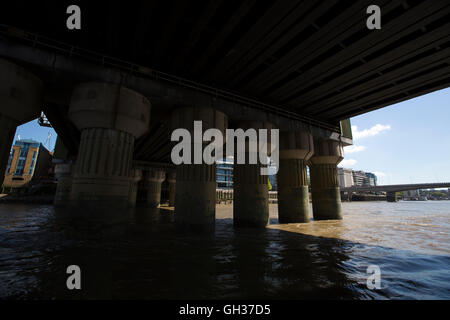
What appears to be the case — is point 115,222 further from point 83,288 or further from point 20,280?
point 83,288

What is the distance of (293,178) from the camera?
17.0 meters

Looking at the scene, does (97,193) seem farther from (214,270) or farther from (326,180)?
(326,180)

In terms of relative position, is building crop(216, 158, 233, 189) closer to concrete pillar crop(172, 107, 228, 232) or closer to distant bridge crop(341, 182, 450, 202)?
distant bridge crop(341, 182, 450, 202)

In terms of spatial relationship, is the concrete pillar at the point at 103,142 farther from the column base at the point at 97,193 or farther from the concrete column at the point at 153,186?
the concrete column at the point at 153,186

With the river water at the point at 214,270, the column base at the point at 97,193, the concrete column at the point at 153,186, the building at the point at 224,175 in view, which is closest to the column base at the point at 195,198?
the column base at the point at 97,193

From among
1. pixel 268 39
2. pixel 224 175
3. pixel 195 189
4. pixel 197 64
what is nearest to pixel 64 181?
pixel 195 189

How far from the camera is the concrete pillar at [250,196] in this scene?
13586 millimetres

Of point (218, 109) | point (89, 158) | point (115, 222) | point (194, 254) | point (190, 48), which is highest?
point (190, 48)

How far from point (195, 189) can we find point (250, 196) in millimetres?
4411

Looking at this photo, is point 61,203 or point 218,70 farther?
point 61,203

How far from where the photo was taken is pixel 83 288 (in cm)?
341

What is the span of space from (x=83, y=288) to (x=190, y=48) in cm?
1045

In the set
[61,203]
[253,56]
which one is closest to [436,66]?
[253,56]

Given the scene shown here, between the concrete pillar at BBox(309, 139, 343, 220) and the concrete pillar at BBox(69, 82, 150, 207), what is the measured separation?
17363 millimetres
